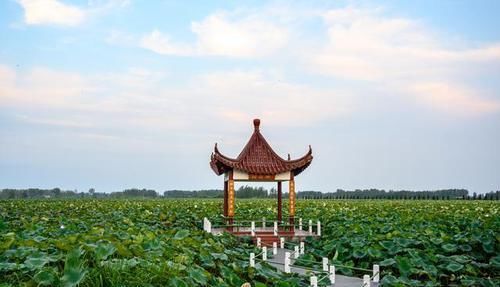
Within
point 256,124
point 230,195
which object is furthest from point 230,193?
point 256,124

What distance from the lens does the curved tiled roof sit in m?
14.9

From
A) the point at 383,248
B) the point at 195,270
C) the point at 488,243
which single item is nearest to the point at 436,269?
→ the point at 383,248

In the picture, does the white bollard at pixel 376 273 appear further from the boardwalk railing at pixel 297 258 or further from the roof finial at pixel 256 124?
the roof finial at pixel 256 124

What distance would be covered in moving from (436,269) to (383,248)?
2232 mm

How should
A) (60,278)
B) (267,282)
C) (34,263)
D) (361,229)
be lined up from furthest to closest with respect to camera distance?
(361,229) → (267,282) → (34,263) → (60,278)

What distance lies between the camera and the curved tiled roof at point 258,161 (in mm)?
14883

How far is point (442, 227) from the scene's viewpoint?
1562 cm

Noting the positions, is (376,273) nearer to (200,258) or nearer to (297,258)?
(297,258)

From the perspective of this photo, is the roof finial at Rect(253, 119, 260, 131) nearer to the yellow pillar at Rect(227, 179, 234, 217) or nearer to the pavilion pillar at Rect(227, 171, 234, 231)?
the pavilion pillar at Rect(227, 171, 234, 231)

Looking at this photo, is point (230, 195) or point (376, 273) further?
point (230, 195)

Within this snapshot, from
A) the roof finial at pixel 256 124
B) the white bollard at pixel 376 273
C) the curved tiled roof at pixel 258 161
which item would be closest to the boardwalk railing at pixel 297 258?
the white bollard at pixel 376 273

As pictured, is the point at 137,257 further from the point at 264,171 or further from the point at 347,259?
the point at 264,171

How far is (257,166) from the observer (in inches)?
594

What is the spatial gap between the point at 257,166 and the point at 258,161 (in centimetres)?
21
